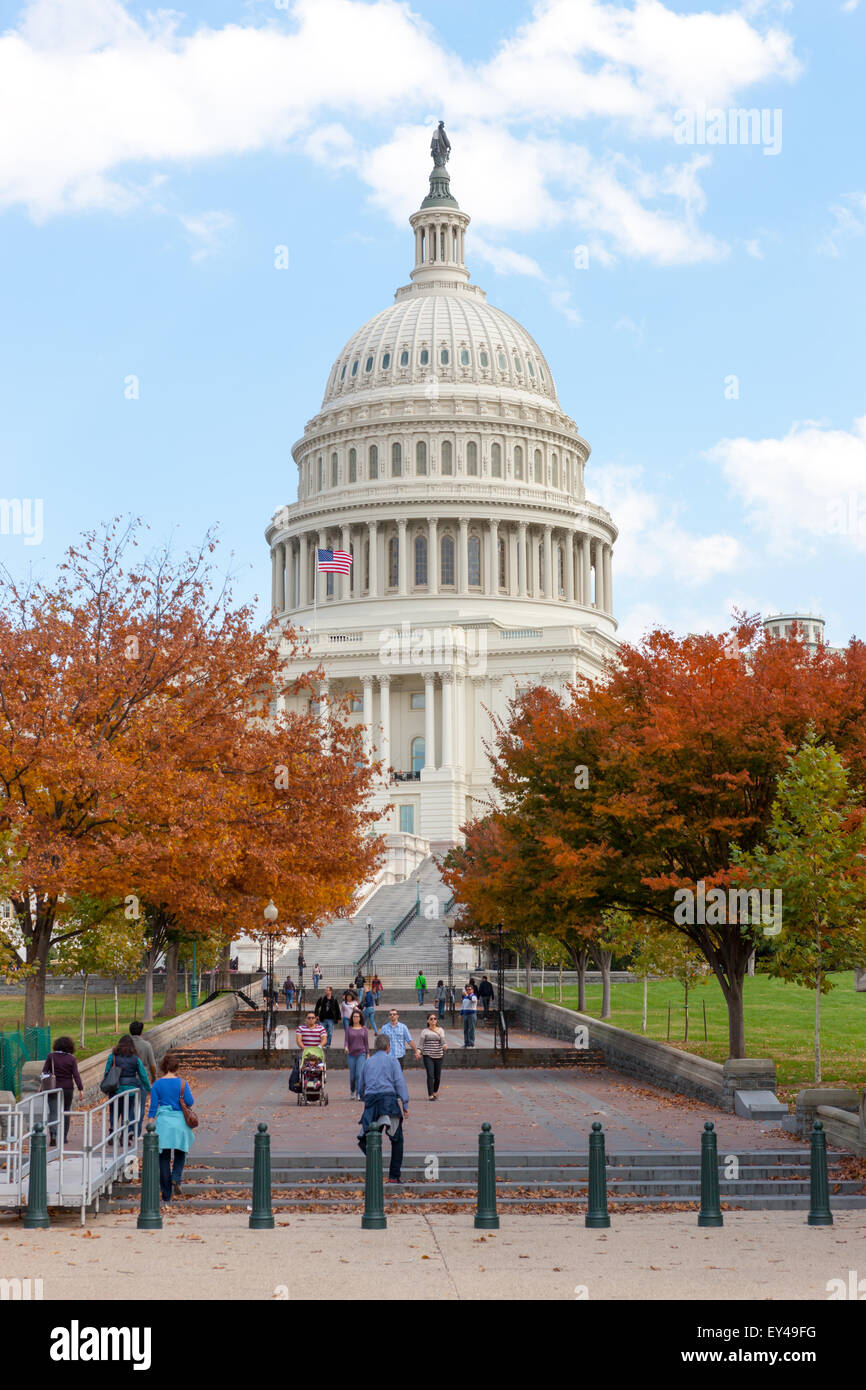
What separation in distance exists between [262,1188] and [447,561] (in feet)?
308

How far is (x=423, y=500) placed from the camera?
106812 mm

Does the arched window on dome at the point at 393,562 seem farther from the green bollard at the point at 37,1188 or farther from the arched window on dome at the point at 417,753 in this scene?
the green bollard at the point at 37,1188

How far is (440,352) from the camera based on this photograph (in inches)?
4478

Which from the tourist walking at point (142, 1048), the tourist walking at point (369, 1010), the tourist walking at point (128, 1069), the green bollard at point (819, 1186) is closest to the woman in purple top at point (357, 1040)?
the tourist walking at point (142, 1048)

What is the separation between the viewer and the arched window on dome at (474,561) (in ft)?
355

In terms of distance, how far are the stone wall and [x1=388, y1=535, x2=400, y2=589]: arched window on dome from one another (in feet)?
226

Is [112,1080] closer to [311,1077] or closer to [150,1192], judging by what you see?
[150,1192]

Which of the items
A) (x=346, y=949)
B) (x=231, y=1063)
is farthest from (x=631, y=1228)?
(x=346, y=949)

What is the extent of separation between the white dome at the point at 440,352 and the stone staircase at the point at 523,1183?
316 feet

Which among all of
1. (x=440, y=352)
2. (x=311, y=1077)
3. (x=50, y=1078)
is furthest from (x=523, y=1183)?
(x=440, y=352)

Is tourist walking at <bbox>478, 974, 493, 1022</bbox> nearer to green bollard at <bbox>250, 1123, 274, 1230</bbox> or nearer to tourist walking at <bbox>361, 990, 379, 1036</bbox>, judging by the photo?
tourist walking at <bbox>361, 990, 379, 1036</bbox>

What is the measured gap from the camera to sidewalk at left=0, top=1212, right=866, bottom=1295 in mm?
12469

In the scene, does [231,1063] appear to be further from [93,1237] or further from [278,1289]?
[278,1289]

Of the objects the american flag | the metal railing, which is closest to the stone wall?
the metal railing
